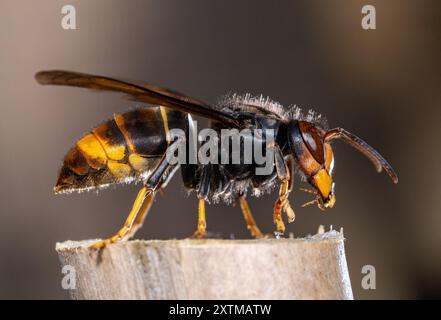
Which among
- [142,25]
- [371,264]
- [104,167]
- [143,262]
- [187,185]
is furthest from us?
[142,25]

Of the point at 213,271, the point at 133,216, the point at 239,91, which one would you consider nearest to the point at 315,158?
the point at 133,216

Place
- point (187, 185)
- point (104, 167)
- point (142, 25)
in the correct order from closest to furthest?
point (104, 167) → point (187, 185) → point (142, 25)

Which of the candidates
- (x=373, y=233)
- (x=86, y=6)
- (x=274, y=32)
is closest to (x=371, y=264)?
(x=373, y=233)

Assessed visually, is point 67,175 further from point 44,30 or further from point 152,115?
point 44,30

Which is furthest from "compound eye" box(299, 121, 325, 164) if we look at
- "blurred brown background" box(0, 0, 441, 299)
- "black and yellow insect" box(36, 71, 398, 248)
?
"blurred brown background" box(0, 0, 441, 299)

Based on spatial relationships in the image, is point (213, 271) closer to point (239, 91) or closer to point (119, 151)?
point (119, 151)

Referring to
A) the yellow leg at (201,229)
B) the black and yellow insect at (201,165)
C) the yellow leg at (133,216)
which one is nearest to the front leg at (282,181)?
the black and yellow insect at (201,165)

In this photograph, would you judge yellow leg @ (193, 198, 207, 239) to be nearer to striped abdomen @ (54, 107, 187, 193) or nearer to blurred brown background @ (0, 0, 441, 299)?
striped abdomen @ (54, 107, 187, 193)
